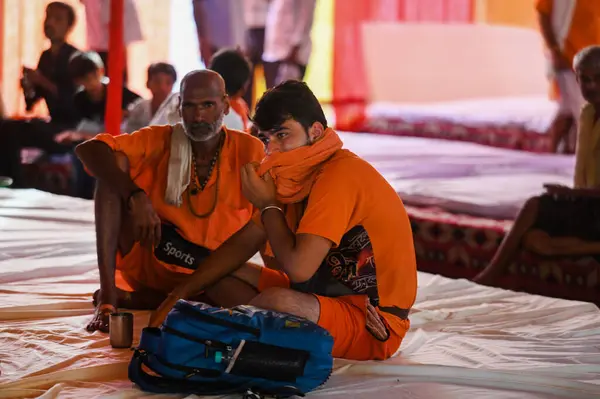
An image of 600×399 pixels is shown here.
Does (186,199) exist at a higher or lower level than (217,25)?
lower

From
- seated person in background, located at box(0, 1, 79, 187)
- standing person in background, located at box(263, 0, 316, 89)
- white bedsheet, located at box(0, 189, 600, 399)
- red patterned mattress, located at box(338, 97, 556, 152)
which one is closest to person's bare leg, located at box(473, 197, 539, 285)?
white bedsheet, located at box(0, 189, 600, 399)

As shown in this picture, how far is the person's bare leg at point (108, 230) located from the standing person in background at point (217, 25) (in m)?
2.98

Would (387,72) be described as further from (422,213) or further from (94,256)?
(94,256)

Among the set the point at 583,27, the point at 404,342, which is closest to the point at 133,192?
the point at 404,342

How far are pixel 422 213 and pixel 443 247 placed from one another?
202 mm

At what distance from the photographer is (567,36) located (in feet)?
16.9

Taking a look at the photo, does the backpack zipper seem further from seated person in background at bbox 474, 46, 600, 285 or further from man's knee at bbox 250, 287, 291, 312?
seated person in background at bbox 474, 46, 600, 285

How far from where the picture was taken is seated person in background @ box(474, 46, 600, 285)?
A: 11.3 feet

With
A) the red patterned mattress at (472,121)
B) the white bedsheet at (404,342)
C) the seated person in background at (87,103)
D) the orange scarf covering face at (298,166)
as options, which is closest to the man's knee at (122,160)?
the white bedsheet at (404,342)

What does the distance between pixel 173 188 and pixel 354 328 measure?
774mm

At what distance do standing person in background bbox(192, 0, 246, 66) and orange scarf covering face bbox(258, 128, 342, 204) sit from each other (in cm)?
348

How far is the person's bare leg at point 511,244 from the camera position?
11.6ft

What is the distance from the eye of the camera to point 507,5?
22.7 feet

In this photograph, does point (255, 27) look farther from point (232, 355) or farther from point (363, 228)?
point (232, 355)
